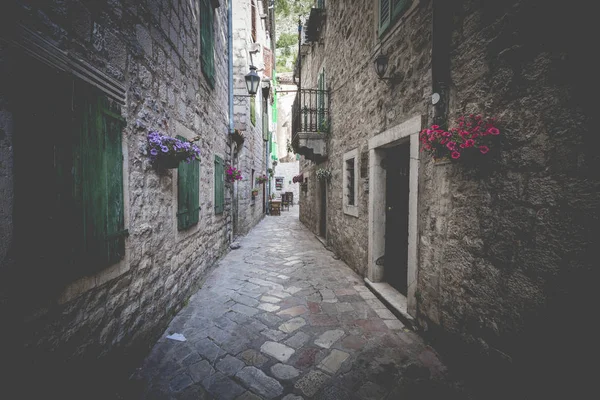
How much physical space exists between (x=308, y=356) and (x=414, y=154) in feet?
8.32

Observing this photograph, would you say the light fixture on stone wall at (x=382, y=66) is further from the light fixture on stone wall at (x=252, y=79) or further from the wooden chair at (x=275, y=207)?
the wooden chair at (x=275, y=207)

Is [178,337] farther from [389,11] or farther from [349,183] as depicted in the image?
[389,11]

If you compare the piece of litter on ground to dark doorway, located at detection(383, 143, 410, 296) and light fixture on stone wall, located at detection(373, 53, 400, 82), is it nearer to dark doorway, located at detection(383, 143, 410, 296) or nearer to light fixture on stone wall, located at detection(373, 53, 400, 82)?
dark doorway, located at detection(383, 143, 410, 296)

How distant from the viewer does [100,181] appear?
193 cm

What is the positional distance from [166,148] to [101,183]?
0.87 meters

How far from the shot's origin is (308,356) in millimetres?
2516

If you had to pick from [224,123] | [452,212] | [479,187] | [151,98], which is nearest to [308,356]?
[452,212]

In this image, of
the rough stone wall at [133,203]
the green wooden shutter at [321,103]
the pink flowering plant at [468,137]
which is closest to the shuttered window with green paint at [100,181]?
the rough stone wall at [133,203]

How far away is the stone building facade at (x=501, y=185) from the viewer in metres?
1.53

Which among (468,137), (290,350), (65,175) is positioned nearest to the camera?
(65,175)

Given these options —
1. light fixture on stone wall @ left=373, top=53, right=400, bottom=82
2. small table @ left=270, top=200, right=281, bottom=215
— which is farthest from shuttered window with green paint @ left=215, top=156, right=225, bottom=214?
small table @ left=270, top=200, right=281, bottom=215

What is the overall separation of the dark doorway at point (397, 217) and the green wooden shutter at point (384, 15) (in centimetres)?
177

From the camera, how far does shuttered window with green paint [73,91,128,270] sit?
1748 millimetres

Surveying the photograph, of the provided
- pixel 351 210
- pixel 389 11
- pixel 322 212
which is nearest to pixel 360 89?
Answer: pixel 389 11
